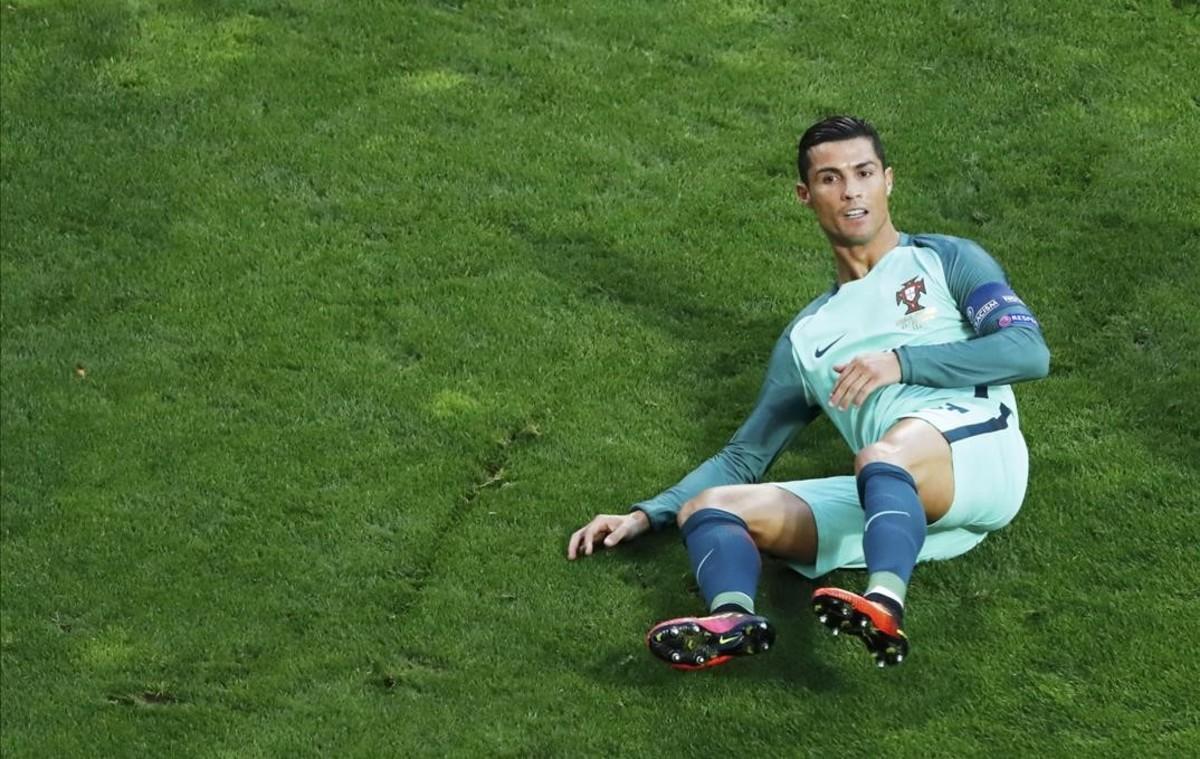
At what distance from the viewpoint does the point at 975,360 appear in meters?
6.51

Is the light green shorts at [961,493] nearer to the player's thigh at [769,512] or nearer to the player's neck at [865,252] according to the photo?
the player's thigh at [769,512]

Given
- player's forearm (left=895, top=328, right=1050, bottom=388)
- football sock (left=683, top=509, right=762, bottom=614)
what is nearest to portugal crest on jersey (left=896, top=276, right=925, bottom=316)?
player's forearm (left=895, top=328, right=1050, bottom=388)

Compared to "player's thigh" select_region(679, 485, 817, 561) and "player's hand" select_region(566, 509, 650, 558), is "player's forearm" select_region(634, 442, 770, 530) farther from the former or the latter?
"player's thigh" select_region(679, 485, 817, 561)

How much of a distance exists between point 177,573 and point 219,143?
11.0 feet

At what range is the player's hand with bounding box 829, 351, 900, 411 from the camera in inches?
252

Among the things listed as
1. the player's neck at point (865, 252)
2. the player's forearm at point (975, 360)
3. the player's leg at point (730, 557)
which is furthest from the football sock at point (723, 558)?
the player's neck at point (865, 252)

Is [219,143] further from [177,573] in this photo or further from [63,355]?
[177,573]

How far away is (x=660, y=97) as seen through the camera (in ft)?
33.6

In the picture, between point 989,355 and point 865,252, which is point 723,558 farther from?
point 865,252

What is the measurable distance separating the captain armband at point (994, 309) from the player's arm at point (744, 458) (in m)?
0.78

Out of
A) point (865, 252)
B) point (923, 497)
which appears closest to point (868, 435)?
point (923, 497)

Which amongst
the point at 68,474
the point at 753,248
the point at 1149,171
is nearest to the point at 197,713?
the point at 68,474

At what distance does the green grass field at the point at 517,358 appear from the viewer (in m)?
6.65

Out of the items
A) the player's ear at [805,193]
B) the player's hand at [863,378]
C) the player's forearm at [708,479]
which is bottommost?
the player's forearm at [708,479]
